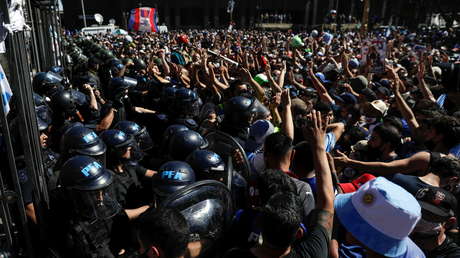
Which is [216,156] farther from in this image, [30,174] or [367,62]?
[367,62]

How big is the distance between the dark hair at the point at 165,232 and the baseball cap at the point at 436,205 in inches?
64.6

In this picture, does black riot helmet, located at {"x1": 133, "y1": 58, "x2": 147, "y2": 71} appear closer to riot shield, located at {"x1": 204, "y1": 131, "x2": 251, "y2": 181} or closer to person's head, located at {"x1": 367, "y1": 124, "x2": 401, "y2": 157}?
riot shield, located at {"x1": 204, "y1": 131, "x2": 251, "y2": 181}

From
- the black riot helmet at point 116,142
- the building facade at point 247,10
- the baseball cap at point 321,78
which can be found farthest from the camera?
the building facade at point 247,10

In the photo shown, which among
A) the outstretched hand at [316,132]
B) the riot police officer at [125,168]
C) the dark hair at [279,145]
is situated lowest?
the riot police officer at [125,168]

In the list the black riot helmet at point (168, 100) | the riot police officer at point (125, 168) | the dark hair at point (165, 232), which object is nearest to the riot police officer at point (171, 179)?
the riot police officer at point (125, 168)

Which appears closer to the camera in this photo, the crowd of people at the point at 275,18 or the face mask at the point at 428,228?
the face mask at the point at 428,228

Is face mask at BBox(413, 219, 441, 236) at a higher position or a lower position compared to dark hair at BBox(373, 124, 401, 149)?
lower

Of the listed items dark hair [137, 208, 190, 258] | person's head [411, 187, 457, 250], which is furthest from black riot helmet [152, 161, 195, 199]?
person's head [411, 187, 457, 250]

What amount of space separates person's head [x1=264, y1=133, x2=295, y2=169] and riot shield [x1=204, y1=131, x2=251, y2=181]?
306 mm

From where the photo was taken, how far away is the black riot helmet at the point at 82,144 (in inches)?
140

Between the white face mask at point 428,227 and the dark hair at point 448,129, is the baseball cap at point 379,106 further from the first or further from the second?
the white face mask at point 428,227

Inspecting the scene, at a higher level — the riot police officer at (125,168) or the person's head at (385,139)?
the person's head at (385,139)

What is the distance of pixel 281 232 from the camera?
181cm

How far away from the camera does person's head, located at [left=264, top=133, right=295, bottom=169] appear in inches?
111
